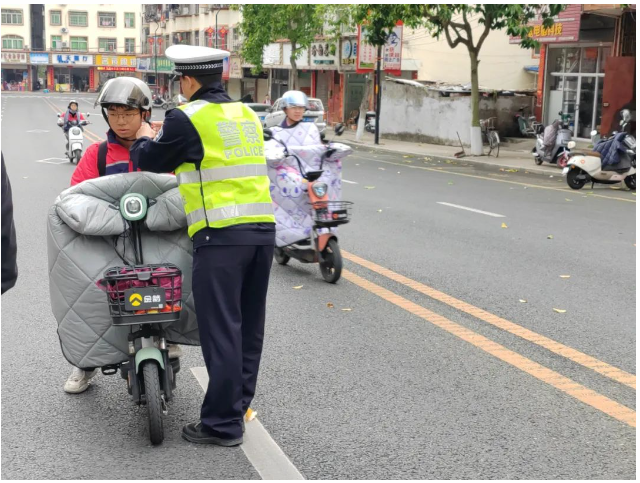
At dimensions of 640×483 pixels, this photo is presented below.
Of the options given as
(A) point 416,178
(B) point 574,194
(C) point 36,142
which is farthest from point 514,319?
(C) point 36,142

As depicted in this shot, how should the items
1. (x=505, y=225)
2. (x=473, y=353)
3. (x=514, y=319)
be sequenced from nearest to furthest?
(x=473, y=353) → (x=514, y=319) → (x=505, y=225)

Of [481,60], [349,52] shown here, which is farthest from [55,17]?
[481,60]

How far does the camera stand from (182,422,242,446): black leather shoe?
4.23m

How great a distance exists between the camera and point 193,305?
176 inches

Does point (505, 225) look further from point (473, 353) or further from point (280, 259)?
point (473, 353)

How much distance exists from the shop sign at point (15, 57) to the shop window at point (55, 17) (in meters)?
5.85

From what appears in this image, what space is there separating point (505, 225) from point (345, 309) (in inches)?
211

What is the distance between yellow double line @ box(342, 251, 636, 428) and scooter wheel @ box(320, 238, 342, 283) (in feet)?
0.68

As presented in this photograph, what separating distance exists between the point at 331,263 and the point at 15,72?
368 ft

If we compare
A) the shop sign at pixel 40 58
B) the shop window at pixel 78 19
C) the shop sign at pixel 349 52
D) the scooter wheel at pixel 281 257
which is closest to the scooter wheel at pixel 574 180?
the scooter wheel at pixel 281 257

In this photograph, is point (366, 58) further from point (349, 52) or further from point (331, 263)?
point (331, 263)

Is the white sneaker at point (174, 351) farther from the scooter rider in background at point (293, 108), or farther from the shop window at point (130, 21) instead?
the shop window at point (130, 21)

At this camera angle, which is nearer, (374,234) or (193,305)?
(193,305)

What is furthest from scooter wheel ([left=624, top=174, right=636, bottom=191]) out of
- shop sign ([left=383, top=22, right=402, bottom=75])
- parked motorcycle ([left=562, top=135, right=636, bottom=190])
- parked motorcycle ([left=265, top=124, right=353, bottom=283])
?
shop sign ([left=383, top=22, right=402, bottom=75])
